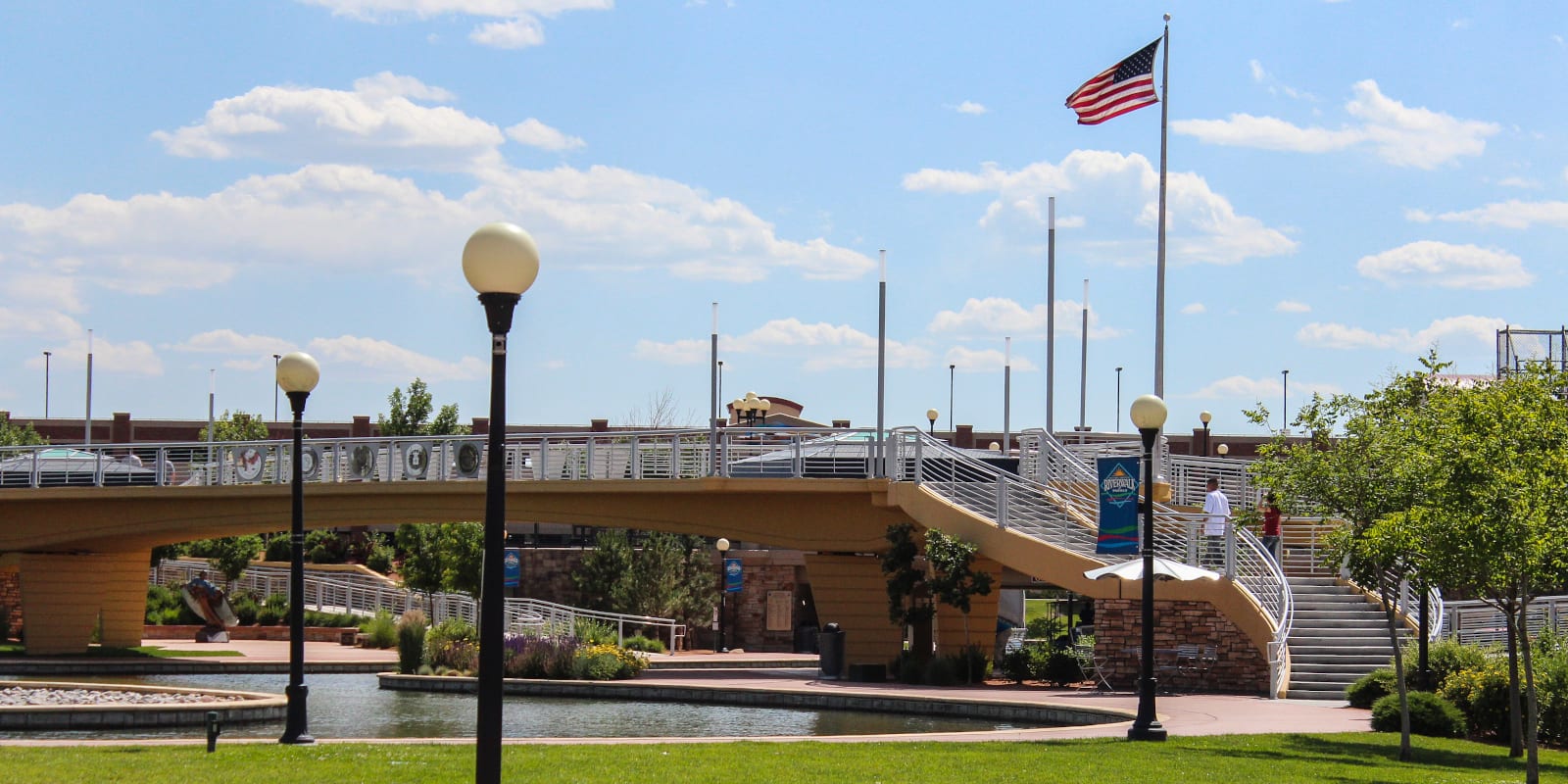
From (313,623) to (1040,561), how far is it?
26.9 meters

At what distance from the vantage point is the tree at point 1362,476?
17781mm

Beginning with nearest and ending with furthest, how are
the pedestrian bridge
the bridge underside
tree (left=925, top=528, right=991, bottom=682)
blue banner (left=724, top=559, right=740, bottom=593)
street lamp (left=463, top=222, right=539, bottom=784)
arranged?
street lamp (left=463, top=222, right=539, bottom=784), the pedestrian bridge, tree (left=925, top=528, right=991, bottom=682), the bridge underside, blue banner (left=724, top=559, right=740, bottom=593)

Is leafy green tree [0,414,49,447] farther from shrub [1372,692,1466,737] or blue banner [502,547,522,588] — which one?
shrub [1372,692,1466,737]

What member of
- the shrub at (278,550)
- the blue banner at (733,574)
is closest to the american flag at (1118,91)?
the blue banner at (733,574)

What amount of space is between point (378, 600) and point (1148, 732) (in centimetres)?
3773

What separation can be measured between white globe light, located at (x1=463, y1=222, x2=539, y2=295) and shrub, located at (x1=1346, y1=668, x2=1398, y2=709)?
16.8m

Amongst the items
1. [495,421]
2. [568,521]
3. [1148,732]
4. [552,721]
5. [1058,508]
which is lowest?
[552,721]

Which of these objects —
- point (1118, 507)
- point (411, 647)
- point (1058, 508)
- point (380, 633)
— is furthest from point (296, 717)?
point (380, 633)

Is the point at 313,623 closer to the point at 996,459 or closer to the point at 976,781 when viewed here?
the point at 996,459

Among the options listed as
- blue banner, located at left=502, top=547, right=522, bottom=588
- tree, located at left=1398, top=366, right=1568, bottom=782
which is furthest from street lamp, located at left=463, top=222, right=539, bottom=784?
blue banner, located at left=502, top=547, right=522, bottom=588

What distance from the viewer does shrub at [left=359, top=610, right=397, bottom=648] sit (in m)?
42.1

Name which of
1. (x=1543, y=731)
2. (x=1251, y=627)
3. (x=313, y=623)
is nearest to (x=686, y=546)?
(x=313, y=623)

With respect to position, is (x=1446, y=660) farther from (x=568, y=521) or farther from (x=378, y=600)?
(x=378, y=600)

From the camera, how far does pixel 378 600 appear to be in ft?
171
